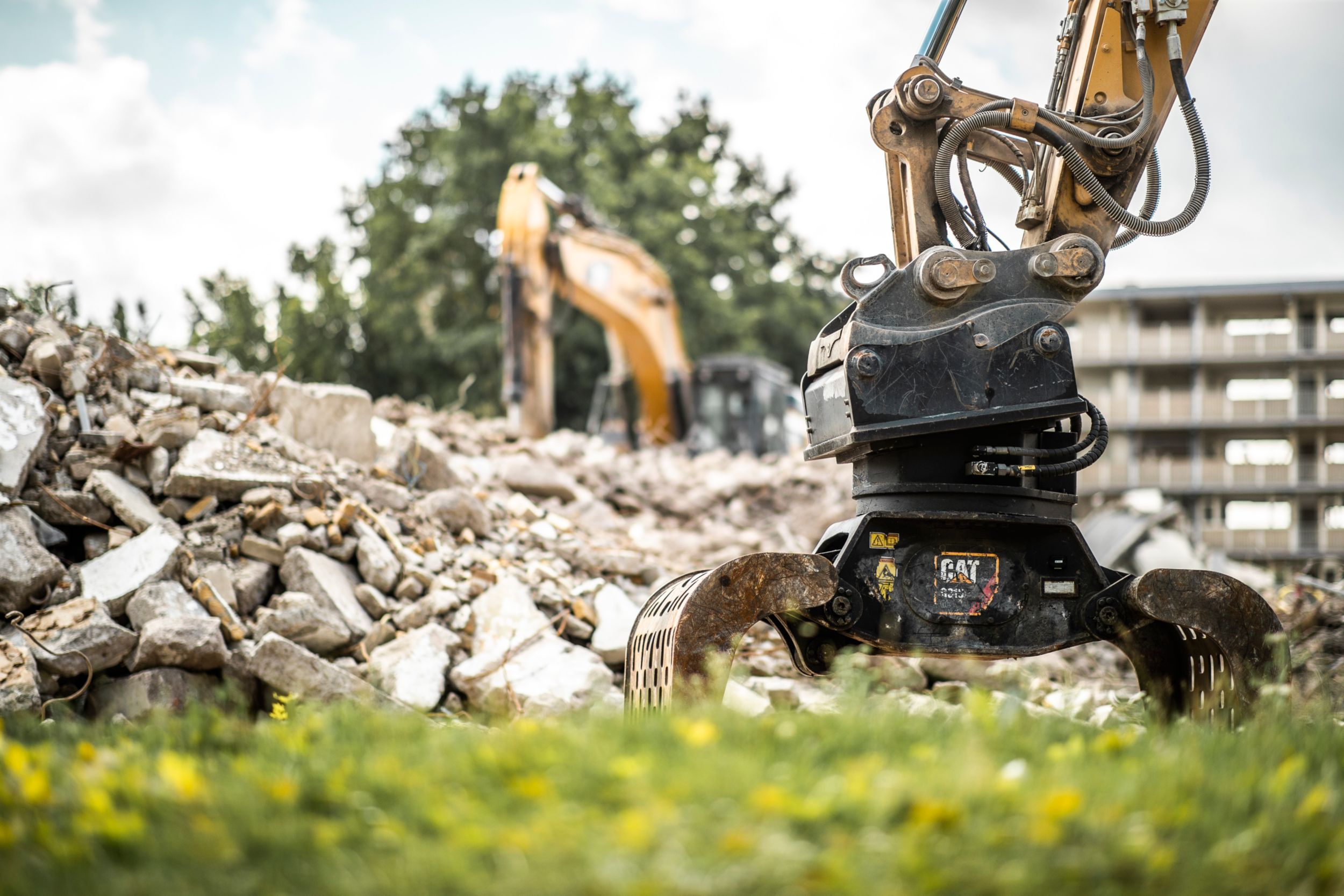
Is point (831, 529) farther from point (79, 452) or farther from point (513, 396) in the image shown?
point (513, 396)

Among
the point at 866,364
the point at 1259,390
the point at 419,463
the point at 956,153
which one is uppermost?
the point at 1259,390

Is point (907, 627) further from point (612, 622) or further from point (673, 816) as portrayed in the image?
point (612, 622)

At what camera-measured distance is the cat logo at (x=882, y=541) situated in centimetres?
439

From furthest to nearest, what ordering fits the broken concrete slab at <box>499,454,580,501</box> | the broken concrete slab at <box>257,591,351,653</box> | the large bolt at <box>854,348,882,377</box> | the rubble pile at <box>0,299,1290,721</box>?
the broken concrete slab at <box>499,454,580,501</box> < the broken concrete slab at <box>257,591,351,653</box> < the rubble pile at <box>0,299,1290,721</box> < the large bolt at <box>854,348,882,377</box>

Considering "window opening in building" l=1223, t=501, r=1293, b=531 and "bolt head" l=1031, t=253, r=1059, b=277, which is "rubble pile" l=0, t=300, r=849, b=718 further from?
"window opening in building" l=1223, t=501, r=1293, b=531

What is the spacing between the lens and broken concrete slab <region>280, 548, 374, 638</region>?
6527 mm

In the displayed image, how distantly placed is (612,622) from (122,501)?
283cm

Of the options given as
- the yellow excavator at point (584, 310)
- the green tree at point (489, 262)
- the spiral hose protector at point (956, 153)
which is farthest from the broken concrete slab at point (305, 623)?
the green tree at point (489, 262)

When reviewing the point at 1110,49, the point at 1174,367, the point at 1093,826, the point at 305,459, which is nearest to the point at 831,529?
the point at 1110,49

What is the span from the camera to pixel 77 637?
5.58 metres

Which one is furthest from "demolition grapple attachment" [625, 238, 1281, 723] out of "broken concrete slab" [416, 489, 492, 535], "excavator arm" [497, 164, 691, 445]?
"excavator arm" [497, 164, 691, 445]

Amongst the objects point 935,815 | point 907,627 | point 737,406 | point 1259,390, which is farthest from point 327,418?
point 1259,390

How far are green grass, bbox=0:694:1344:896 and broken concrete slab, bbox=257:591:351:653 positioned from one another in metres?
3.67

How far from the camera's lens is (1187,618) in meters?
4.36
